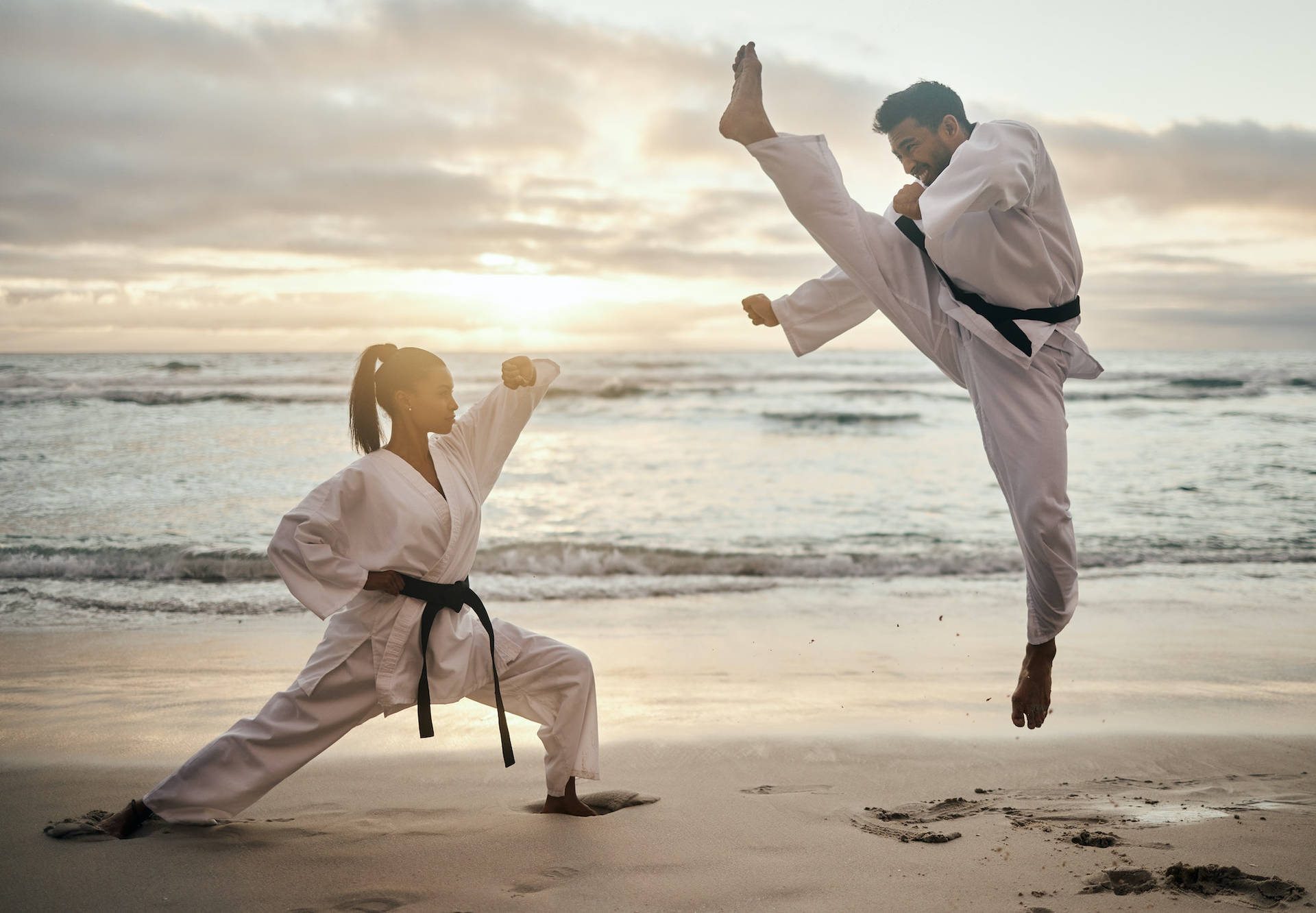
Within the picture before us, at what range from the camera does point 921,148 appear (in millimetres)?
3119

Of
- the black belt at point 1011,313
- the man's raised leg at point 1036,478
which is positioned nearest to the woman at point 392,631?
the man's raised leg at point 1036,478

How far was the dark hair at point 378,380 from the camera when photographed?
3209mm

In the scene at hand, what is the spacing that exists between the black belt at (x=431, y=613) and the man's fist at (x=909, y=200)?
1.90 metres

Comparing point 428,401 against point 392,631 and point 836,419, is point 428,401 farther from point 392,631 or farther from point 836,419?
point 836,419

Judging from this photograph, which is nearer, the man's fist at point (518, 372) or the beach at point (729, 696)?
the beach at point (729, 696)

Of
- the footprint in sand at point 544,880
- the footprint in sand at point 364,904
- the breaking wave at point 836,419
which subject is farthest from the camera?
the breaking wave at point 836,419

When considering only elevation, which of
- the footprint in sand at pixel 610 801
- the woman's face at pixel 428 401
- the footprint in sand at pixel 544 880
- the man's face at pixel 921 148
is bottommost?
the footprint in sand at pixel 610 801

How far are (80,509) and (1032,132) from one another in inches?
412

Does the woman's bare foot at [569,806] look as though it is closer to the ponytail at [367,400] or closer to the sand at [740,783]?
the sand at [740,783]

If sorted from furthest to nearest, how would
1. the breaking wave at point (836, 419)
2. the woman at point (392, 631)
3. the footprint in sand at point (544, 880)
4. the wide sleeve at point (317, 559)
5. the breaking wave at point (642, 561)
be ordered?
the breaking wave at point (836, 419) → the breaking wave at point (642, 561) → the woman at point (392, 631) → the wide sleeve at point (317, 559) → the footprint in sand at point (544, 880)

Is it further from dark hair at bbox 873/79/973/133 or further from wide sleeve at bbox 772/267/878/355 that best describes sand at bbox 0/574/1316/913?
dark hair at bbox 873/79/973/133


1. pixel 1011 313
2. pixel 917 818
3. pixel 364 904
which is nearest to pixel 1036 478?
pixel 1011 313

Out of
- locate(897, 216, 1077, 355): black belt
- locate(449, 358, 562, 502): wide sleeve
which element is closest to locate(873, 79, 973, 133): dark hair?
locate(897, 216, 1077, 355): black belt

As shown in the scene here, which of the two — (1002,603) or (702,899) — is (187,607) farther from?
(1002,603)
